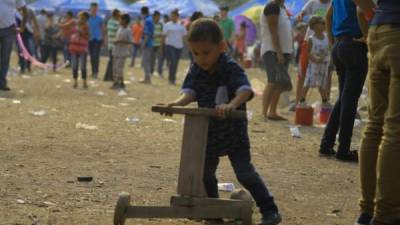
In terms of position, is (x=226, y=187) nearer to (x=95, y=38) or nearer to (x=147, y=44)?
(x=147, y=44)

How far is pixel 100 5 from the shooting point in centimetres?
3816

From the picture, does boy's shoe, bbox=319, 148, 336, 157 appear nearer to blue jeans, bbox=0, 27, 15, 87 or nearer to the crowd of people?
the crowd of people

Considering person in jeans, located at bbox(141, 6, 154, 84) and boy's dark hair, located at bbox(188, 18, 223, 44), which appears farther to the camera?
person in jeans, located at bbox(141, 6, 154, 84)

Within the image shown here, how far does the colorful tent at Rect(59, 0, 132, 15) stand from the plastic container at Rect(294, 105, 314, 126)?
23.1 metres

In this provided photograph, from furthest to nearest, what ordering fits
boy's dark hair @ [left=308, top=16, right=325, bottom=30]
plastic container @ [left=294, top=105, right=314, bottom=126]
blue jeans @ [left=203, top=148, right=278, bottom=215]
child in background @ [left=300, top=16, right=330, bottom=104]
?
child in background @ [left=300, top=16, right=330, bottom=104], boy's dark hair @ [left=308, top=16, right=325, bottom=30], plastic container @ [left=294, top=105, right=314, bottom=126], blue jeans @ [left=203, top=148, right=278, bottom=215]

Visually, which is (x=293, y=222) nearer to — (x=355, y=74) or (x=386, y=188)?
(x=386, y=188)

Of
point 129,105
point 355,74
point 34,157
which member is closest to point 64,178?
point 34,157

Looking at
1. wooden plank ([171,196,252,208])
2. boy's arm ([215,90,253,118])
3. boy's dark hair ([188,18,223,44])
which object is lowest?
wooden plank ([171,196,252,208])

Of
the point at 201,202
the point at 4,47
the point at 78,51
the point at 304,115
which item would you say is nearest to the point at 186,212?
the point at 201,202

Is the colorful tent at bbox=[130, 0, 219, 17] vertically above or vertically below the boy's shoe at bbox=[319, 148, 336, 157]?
above

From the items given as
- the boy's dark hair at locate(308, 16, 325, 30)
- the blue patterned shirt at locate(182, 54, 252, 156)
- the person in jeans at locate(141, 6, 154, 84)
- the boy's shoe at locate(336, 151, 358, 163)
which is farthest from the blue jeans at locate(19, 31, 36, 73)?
the blue patterned shirt at locate(182, 54, 252, 156)

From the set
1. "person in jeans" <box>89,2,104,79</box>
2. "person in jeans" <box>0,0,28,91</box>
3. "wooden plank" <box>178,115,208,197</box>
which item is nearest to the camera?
"wooden plank" <box>178,115,208,197</box>

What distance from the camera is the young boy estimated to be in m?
4.91

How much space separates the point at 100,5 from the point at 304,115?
27858 millimetres
